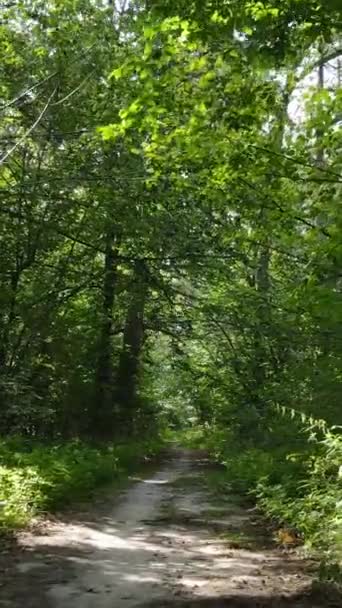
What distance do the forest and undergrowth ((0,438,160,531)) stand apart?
2.0 inches

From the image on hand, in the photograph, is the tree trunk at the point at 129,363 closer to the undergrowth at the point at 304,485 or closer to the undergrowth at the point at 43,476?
the undergrowth at the point at 43,476

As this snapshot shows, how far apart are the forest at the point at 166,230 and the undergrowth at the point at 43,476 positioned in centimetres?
5

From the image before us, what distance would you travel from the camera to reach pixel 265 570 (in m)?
7.21

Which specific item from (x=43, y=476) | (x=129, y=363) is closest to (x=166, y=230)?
(x=43, y=476)

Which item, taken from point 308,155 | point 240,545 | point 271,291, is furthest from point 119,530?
point 271,291

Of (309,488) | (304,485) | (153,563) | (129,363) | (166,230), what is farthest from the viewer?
(129,363)

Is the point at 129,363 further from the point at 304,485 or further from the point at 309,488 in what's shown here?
the point at 304,485

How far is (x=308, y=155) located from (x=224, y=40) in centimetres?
293

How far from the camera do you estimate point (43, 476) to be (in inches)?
428

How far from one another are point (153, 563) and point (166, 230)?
916 cm

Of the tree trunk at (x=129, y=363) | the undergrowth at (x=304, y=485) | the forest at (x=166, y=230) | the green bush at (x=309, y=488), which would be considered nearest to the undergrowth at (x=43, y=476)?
the forest at (x=166, y=230)

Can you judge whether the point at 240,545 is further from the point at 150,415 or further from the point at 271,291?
the point at 150,415

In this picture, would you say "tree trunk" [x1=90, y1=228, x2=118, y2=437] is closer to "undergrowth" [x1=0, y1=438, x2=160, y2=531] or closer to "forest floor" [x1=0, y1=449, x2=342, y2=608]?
"undergrowth" [x1=0, y1=438, x2=160, y2=531]

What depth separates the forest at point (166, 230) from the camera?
766 cm
